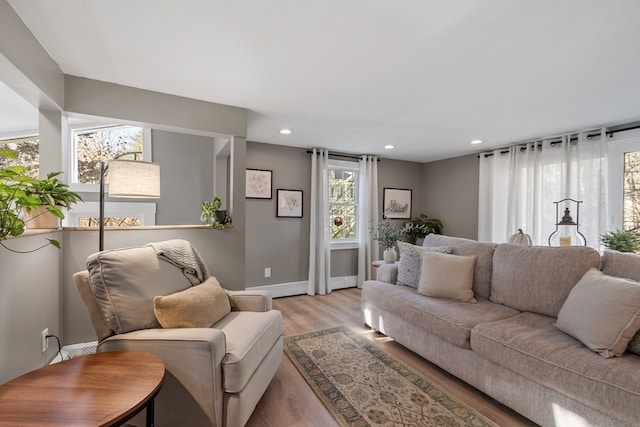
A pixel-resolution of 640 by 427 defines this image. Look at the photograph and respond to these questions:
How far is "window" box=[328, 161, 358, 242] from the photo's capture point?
471 cm

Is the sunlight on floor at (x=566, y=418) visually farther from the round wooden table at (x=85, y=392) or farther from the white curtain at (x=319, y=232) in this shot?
the white curtain at (x=319, y=232)

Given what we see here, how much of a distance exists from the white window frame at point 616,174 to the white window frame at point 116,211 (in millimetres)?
5622

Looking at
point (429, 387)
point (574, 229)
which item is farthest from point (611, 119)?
point (429, 387)

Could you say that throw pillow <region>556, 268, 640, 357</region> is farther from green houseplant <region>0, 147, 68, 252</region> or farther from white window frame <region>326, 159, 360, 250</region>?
white window frame <region>326, 159, 360, 250</region>

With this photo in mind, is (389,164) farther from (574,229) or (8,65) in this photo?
(8,65)

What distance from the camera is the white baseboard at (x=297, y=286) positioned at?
413cm

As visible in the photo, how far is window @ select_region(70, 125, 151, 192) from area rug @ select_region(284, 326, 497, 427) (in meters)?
3.41

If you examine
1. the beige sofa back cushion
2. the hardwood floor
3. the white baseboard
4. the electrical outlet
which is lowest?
the hardwood floor

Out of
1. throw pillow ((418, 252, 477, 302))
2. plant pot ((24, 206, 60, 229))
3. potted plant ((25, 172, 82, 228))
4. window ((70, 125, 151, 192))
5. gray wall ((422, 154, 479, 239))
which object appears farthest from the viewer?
gray wall ((422, 154, 479, 239))

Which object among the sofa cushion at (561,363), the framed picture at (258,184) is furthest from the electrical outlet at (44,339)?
the sofa cushion at (561,363)

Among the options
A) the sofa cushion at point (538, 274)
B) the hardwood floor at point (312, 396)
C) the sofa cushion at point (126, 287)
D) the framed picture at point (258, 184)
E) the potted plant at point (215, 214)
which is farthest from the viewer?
the framed picture at point (258, 184)

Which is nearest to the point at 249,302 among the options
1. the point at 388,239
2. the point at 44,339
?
the point at 44,339

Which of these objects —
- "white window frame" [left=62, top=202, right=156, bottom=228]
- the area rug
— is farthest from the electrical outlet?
"white window frame" [left=62, top=202, right=156, bottom=228]

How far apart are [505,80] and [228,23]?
76.3 inches
